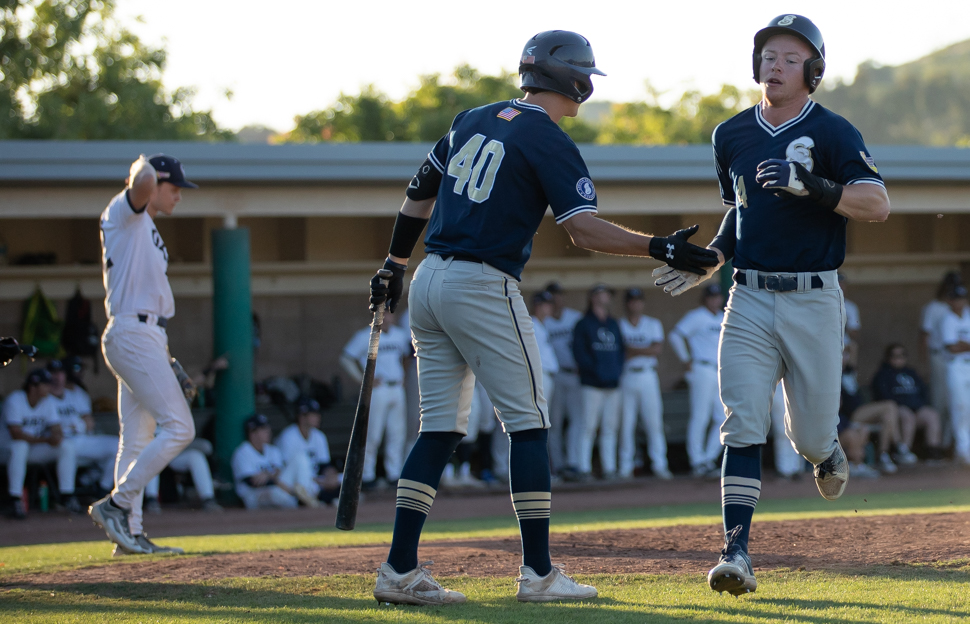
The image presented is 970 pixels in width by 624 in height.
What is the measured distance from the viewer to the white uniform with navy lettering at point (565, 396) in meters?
11.0

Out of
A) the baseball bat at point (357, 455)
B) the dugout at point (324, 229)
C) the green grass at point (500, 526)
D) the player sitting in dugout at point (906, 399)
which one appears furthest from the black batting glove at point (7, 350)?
the player sitting in dugout at point (906, 399)

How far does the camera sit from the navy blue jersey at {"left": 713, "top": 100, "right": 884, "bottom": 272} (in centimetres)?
389

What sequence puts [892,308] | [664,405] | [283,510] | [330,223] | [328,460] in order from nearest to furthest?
[283,510]
[328,460]
[664,405]
[330,223]
[892,308]

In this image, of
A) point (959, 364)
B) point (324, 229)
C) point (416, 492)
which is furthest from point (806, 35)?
point (324, 229)

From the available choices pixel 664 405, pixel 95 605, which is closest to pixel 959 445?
pixel 664 405

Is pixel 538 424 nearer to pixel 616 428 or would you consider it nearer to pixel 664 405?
pixel 616 428

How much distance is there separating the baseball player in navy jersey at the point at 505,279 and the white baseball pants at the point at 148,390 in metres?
2.39

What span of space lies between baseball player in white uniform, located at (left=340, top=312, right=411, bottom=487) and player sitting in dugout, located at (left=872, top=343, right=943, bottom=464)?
536 cm

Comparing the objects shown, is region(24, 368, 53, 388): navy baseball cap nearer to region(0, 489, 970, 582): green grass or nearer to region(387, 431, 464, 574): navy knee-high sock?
region(0, 489, 970, 582): green grass

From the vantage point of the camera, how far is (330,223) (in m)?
13.2

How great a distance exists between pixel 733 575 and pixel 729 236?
4.57ft

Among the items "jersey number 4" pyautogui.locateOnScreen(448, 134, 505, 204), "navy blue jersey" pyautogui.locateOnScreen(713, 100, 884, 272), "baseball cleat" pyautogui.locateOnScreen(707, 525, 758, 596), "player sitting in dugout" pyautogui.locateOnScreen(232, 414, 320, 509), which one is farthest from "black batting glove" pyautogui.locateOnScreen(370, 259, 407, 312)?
"player sitting in dugout" pyautogui.locateOnScreen(232, 414, 320, 509)

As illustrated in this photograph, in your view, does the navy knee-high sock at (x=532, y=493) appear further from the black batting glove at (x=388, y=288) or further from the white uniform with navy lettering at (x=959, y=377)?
the white uniform with navy lettering at (x=959, y=377)

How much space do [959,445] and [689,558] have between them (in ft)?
26.9
